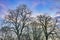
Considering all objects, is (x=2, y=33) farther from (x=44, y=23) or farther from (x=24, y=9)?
(x=44, y=23)

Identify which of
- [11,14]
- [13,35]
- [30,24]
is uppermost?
[11,14]

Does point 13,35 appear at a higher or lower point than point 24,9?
lower

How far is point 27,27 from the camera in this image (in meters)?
13.5

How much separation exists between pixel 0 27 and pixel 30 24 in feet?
8.96

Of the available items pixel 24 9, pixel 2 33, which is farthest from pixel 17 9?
pixel 2 33

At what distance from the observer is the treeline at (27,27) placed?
43.6 ft

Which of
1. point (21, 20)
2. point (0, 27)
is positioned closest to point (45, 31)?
point (21, 20)

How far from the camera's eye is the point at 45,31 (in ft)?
45.1

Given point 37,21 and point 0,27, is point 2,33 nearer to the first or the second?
point 0,27

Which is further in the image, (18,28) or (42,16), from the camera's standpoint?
(42,16)

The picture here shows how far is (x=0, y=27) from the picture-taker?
1309 centimetres

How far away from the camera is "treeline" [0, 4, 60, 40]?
523 inches

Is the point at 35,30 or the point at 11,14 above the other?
the point at 11,14

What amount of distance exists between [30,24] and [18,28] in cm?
122
